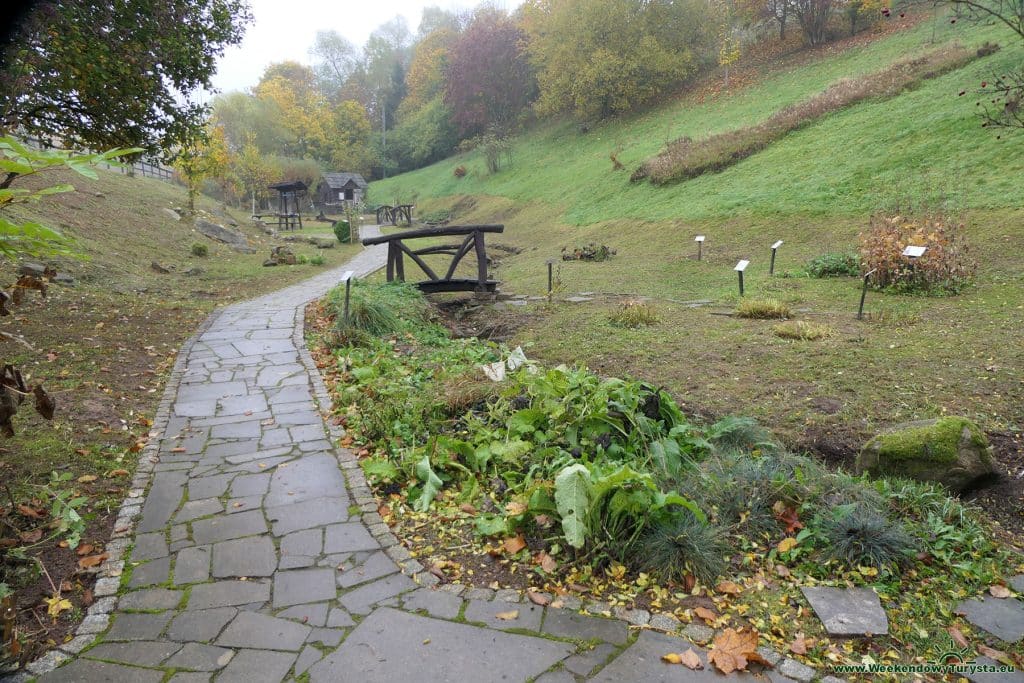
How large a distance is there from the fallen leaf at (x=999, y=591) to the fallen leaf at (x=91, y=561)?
180 inches

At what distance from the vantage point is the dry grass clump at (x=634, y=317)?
8.09m

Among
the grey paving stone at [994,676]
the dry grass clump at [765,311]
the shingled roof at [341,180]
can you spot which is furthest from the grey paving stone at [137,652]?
the shingled roof at [341,180]

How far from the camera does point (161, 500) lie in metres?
3.89

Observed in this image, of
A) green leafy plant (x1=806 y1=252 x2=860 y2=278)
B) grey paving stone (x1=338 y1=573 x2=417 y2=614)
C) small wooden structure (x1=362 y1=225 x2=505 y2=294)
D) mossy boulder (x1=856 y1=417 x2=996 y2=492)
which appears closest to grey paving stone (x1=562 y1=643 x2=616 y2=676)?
grey paving stone (x1=338 y1=573 x2=417 y2=614)

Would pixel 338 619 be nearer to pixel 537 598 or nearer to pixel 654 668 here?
pixel 537 598

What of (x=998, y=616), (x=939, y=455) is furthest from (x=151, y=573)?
(x=939, y=455)

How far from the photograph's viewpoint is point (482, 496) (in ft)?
13.1

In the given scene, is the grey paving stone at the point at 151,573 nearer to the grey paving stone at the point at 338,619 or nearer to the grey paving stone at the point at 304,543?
the grey paving stone at the point at 304,543

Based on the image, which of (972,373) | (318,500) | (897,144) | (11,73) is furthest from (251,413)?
(897,144)

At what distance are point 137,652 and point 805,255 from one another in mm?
12083

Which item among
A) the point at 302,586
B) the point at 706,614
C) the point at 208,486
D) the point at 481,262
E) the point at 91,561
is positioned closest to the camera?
the point at 706,614

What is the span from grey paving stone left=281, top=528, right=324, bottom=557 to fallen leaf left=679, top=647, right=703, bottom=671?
1.99m

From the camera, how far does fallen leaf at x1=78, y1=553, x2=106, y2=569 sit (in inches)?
124

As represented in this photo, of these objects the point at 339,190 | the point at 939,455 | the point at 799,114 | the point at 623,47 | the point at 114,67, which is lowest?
the point at 939,455
